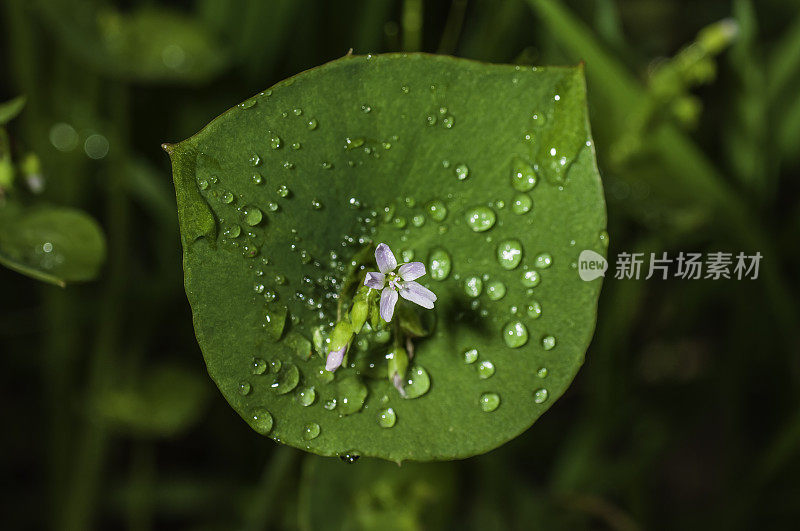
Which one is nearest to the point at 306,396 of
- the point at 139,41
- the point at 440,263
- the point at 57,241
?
the point at 440,263

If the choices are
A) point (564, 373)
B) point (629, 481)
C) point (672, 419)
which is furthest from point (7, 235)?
point (672, 419)

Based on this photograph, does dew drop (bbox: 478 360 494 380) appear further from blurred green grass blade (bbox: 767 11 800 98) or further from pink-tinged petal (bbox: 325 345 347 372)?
blurred green grass blade (bbox: 767 11 800 98)

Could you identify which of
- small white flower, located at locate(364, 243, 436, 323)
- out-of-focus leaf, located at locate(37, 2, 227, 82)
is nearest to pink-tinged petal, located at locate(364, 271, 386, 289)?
small white flower, located at locate(364, 243, 436, 323)

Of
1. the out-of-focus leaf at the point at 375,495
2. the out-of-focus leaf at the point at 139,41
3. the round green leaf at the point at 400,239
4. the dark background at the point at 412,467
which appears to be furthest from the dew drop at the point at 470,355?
the out-of-focus leaf at the point at 139,41

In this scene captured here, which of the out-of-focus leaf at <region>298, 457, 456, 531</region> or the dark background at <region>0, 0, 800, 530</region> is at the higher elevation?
the dark background at <region>0, 0, 800, 530</region>

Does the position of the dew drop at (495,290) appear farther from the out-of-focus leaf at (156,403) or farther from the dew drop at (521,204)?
the out-of-focus leaf at (156,403)

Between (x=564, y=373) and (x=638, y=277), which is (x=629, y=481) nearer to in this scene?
(x=638, y=277)

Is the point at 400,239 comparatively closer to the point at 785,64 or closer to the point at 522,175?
the point at 522,175
